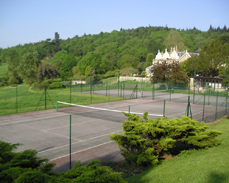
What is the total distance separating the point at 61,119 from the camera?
747 inches

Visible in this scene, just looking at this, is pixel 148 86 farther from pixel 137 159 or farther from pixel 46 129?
pixel 137 159

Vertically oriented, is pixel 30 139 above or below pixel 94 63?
below

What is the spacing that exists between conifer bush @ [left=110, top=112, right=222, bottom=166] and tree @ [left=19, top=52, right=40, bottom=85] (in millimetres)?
60755

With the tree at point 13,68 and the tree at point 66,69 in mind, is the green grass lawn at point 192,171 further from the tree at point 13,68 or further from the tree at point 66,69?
the tree at point 66,69

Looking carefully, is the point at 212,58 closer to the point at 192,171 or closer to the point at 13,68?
the point at 192,171

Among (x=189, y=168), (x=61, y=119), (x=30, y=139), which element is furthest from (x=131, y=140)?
(x=61, y=119)

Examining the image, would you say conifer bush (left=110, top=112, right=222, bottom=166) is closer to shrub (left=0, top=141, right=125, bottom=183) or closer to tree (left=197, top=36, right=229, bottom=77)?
shrub (left=0, top=141, right=125, bottom=183)

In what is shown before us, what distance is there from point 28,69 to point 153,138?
6218cm

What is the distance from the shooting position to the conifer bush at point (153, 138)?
8289 mm

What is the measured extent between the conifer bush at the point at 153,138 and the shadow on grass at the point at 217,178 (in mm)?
2103

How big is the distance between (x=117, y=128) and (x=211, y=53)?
1791 inches

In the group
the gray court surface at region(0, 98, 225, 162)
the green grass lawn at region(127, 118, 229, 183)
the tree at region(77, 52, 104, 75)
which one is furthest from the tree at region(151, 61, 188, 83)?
the tree at region(77, 52, 104, 75)

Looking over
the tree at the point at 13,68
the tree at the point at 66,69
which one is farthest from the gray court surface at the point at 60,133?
the tree at the point at 66,69

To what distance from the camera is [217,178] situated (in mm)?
6266
